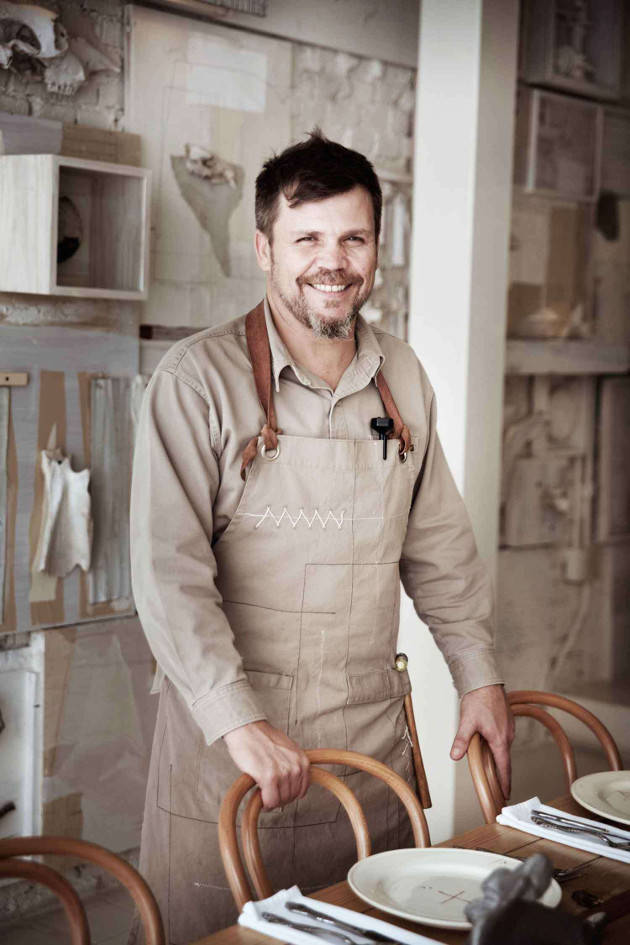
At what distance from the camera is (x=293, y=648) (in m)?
1.97

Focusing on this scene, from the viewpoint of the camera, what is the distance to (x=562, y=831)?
1707 mm

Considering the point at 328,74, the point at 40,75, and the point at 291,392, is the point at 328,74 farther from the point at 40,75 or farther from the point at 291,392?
the point at 291,392

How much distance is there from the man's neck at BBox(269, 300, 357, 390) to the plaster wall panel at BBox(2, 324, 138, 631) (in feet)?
2.19

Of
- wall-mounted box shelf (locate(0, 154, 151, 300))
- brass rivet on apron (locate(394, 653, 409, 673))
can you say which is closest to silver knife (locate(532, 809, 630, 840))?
brass rivet on apron (locate(394, 653, 409, 673))

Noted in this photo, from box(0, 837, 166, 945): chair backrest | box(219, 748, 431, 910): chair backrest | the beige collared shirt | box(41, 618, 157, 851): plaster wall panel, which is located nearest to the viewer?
box(0, 837, 166, 945): chair backrest

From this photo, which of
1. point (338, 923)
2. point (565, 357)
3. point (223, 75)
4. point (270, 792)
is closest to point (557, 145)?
point (565, 357)

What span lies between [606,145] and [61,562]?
2.57m

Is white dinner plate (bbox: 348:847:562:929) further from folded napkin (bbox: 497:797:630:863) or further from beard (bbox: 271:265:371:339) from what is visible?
beard (bbox: 271:265:371:339)

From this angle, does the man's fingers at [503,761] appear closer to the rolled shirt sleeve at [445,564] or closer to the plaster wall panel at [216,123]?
the rolled shirt sleeve at [445,564]

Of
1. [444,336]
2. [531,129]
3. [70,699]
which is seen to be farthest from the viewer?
[531,129]

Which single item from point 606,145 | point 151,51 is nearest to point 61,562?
point 151,51

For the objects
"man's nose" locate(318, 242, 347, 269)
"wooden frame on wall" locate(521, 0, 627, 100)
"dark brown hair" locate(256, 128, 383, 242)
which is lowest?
"man's nose" locate(318, 242, 347, 269)

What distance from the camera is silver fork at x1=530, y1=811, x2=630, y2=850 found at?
168 cm

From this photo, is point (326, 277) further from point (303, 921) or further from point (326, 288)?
point (303, 921)
